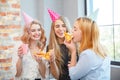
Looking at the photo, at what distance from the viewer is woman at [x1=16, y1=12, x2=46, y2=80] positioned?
6.50ft

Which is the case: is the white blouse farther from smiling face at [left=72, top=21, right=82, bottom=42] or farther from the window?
the window

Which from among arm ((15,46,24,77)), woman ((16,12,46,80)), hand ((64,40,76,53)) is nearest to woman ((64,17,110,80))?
hand ((64,40,76,53))

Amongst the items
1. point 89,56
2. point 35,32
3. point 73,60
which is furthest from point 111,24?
point 89,56

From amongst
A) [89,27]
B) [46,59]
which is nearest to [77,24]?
[89,27]

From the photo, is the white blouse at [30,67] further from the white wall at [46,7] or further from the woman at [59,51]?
the white wall at [46,7]

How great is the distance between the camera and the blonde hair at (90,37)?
63.2 inches

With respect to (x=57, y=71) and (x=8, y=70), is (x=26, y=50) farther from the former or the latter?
(x=8, y=70)

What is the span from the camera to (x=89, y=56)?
153 centimetres

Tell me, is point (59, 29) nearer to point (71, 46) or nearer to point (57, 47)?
point (57, 47)

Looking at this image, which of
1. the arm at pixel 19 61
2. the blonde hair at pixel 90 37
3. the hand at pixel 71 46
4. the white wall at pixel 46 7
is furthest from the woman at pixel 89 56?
the white wall at pixel 46 7

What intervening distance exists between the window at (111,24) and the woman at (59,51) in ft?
4.71

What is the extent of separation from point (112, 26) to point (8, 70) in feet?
5.75

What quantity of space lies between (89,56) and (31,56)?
68 cm

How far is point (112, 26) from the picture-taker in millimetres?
3357
